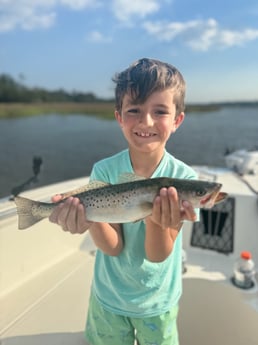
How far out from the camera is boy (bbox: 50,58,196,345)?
1734mm

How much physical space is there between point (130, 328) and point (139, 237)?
20.7 inches

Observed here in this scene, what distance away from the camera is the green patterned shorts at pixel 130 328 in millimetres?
1808

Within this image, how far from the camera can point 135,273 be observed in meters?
1.83

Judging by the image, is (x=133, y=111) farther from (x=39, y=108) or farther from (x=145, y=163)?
(x=39, y=108)

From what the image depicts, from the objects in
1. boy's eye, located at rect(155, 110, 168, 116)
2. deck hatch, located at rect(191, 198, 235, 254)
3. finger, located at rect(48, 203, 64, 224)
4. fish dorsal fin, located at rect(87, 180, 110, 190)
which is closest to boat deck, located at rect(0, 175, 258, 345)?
deck hatch, located at rect(191, 198, 235, 254)

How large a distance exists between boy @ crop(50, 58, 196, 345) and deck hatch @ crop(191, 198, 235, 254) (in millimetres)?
1966

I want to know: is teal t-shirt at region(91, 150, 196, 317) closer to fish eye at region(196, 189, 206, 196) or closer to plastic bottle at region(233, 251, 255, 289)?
fish eye at region(196, 189, 206, 196)

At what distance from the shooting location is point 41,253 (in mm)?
3338

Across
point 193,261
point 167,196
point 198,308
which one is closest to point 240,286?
point 198,308

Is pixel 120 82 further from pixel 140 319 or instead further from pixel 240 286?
pixel 240 286

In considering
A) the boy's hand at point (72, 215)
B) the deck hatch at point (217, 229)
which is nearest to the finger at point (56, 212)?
the boy's hand at point (72, 215)

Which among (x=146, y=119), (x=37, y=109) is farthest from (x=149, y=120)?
(x=37, y=109)

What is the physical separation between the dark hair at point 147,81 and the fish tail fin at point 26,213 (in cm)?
73

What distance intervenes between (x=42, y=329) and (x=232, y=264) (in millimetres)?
2124
